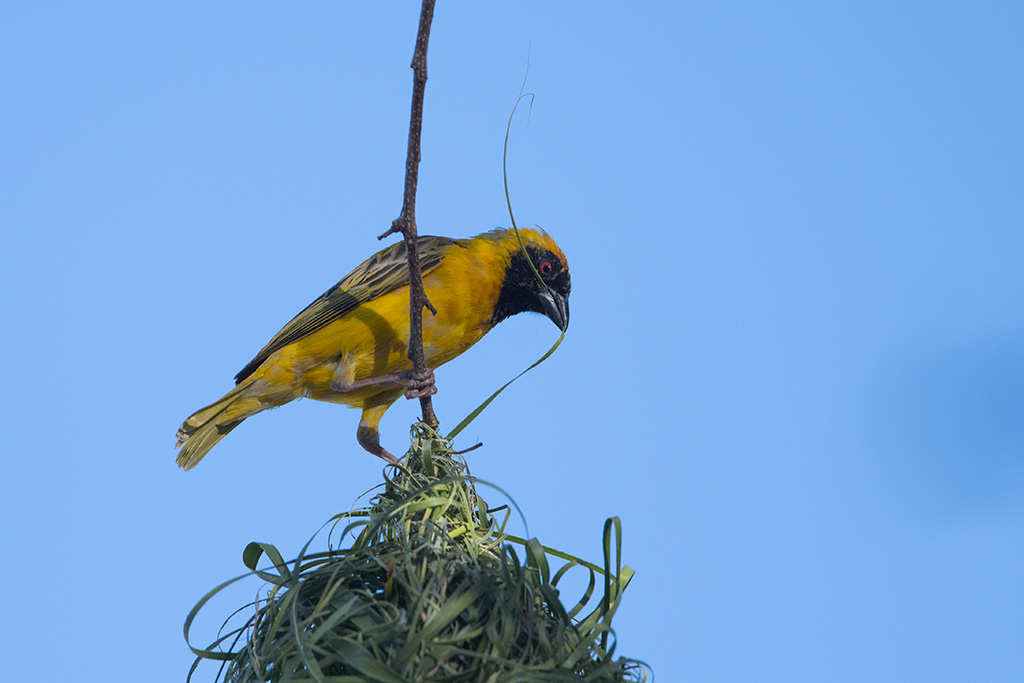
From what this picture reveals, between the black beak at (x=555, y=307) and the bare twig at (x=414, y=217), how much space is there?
3.08ft

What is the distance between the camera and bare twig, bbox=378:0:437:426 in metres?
1.90

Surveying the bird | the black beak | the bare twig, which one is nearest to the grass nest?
the bare twig

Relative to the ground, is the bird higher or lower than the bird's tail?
higher

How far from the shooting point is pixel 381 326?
A: 3.23m

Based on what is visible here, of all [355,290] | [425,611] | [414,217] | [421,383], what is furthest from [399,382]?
[425,611]

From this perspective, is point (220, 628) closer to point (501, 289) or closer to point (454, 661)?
point (454, 661)

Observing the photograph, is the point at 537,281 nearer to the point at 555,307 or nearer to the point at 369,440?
the point at 555,307

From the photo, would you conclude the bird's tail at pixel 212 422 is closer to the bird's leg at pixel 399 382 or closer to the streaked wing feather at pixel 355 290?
the streaked wing feather at pixel 355 290

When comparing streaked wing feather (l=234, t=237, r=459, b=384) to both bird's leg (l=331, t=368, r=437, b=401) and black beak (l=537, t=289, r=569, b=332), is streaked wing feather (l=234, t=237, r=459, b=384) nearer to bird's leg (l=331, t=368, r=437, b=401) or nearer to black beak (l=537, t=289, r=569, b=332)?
bird's leg (l=331, t=368, r=437, b=401)

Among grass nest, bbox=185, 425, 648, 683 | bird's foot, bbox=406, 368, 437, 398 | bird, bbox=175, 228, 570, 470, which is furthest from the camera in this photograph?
bird, bbox=175, 228, 570, 470

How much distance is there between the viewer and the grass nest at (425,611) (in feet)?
5.49

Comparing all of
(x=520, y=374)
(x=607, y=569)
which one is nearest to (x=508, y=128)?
(x=520, y=374)

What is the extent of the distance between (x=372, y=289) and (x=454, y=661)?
1.81 meters

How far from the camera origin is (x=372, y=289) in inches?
130
